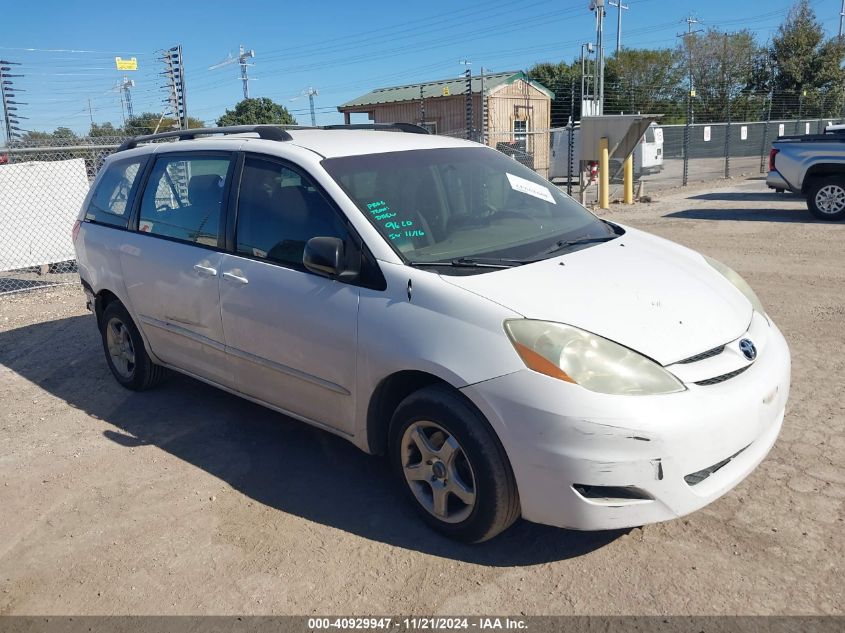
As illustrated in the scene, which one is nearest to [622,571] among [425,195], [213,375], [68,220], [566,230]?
[566,230]

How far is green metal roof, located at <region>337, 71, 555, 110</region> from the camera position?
28820 mm

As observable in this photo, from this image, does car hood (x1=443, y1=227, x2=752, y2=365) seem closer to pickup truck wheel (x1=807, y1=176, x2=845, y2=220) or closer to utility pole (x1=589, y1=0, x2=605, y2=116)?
pickup truck wheel (x1=807, y1=176, x2=845, y2=220)

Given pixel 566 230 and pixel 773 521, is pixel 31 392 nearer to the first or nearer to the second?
pixel 566 230

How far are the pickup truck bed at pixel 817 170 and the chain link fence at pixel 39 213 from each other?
10910 millimetres

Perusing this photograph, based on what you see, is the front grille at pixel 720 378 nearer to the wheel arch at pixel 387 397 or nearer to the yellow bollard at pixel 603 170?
the wheel arch at pixel 387 397

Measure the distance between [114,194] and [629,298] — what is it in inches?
155

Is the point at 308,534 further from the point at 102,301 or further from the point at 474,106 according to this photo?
the point at 474,106

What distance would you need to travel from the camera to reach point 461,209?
389cm

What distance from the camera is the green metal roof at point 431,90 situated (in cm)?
2882

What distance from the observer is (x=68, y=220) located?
32.3 ft

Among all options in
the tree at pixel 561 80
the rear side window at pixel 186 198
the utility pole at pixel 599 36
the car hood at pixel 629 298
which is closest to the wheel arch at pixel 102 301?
the rear side window at pixel 186 198

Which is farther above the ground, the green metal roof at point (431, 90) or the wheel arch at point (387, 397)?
the green metal roof at point (431, 90)

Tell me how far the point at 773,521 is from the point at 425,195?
230 centimetres

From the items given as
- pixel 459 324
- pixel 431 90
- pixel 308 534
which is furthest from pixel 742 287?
pixel 431 90
